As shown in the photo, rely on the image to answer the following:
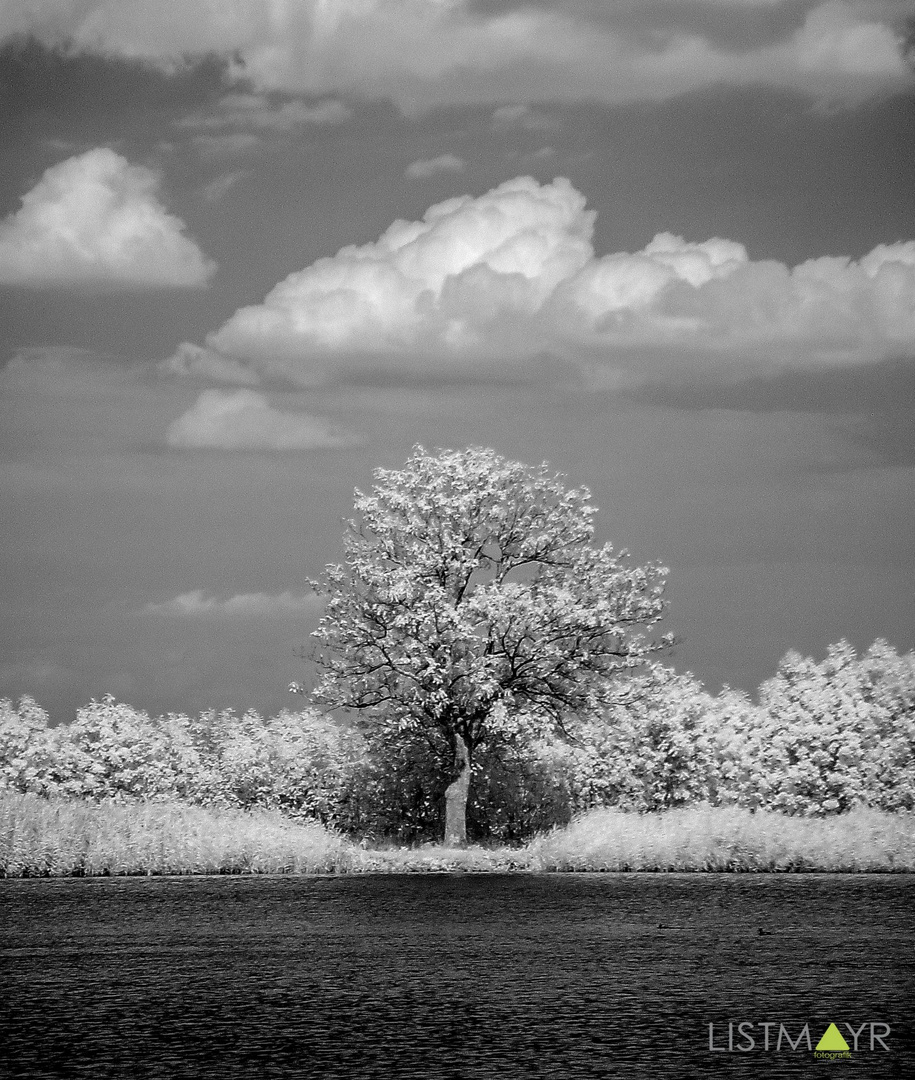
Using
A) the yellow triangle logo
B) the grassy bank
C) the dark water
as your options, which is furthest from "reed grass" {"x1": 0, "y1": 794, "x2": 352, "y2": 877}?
the yellow triangle logo

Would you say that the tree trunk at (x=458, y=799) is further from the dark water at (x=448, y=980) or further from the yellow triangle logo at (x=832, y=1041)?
the yellow triangle logo at (x=832, y=1041)

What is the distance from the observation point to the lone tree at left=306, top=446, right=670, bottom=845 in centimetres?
5447

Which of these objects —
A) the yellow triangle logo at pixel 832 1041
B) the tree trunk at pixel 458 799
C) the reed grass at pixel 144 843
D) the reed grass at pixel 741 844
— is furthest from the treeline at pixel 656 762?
the yellow triangle logo at pixel 832 1041

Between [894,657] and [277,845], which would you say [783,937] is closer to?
[277,845]

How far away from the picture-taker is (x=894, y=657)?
6875 cm

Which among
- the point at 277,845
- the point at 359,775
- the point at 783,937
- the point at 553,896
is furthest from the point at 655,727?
the point at 783,937

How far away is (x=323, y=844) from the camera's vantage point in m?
50.8

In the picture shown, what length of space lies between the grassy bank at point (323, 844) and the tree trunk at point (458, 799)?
14.7ft

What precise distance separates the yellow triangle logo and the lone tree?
35217 mm

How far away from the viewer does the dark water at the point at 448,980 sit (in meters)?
17.5

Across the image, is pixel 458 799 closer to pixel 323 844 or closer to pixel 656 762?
pixel 323 844

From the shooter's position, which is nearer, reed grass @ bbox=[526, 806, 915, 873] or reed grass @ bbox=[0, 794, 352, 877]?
reed grass @ bbox=[0, 794, 352, 877]

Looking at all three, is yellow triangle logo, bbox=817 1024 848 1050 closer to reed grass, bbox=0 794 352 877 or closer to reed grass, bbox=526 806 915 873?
reed grass, bbox=526 806 915 873

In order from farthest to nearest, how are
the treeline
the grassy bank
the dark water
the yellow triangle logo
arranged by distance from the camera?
1. the treeline
2. the grassy bank
3. the yellow triangle logo
4. the dark water
